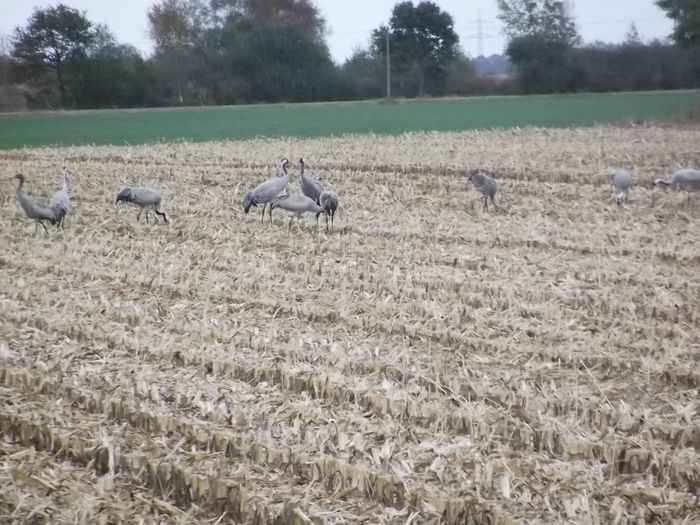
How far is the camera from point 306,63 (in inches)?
2436

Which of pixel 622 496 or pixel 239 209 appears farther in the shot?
pixel 239 209

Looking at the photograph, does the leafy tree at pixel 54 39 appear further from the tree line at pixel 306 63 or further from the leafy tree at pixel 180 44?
the leafy tree at pixel 180 44

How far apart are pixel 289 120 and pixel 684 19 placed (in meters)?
23.5

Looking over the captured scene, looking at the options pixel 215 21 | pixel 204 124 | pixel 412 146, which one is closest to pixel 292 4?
pixel 215 21

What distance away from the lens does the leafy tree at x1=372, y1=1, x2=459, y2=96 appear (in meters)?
63.7

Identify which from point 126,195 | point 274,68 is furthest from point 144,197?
point 274,68

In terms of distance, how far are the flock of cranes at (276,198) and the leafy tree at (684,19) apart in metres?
34.9

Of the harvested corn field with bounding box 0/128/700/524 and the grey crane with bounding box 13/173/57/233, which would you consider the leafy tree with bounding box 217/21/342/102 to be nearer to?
the harvested corn field with bounding box 0/128/700/524

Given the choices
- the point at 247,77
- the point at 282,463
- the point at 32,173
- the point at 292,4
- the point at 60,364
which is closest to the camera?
the point at 282,463

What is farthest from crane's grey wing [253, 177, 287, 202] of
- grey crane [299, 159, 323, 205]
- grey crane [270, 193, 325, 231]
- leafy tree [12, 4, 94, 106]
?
leafy tree [12, 4, 94, 106]

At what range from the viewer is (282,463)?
16.0 feet

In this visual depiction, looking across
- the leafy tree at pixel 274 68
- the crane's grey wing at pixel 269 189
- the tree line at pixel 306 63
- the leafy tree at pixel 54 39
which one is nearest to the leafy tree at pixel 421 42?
the tree line at pixel 306 63

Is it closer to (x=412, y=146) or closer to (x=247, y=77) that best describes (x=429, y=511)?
(x=412, y=146)

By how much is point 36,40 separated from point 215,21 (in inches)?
1064
